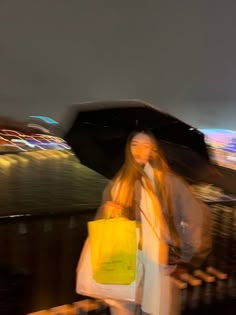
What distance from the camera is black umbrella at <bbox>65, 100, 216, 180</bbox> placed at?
1.36 meters

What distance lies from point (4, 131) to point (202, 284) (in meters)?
1.10

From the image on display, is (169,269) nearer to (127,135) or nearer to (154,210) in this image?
(154,210)

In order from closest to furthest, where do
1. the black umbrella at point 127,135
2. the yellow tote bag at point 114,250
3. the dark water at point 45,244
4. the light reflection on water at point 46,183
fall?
the yellow tote bag at point 114,250 < the black umbrella at point 127,135 < the dark water at point 45,244 < the light reflection on water at point 46,183

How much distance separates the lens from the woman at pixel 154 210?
1.27m

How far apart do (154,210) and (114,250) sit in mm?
163

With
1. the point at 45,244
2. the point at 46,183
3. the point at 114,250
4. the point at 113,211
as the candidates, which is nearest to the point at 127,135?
the point at 113,211

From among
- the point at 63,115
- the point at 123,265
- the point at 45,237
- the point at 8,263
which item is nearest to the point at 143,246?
the point at 123,265

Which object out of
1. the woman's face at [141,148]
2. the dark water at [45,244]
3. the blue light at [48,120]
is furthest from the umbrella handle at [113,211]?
Result: the blue light at [48,120]

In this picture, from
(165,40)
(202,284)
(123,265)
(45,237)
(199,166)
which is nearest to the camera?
(123,265)

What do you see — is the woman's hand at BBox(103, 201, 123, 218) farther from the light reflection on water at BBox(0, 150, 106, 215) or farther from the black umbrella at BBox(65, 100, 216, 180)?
the light reflection on water at BBox(0, 150, 106, 215)

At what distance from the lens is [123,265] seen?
125cm

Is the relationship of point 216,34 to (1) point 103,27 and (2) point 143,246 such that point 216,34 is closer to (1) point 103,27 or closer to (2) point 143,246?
(1) point 103,27

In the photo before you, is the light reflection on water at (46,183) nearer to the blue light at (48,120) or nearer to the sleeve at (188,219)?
the blue light at (48,120)

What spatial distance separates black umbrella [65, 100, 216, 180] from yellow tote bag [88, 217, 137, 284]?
0.68ft
